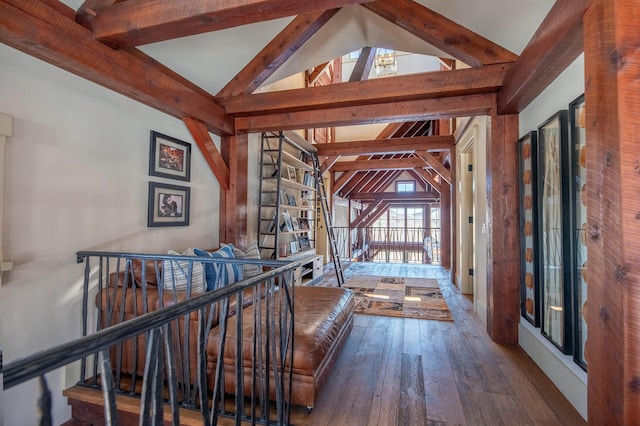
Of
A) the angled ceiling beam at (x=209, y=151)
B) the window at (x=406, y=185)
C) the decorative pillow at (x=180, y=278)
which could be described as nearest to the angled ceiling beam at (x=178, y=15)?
the angled ceiling beam at (x=209, y=151)

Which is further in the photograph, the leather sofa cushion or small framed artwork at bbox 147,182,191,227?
small framed artwork at bbox 147,182,191,227

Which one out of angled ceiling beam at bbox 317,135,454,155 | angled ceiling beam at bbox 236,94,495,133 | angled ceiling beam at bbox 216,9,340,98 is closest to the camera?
angled ceiling beam at bbox 236,94,495,133

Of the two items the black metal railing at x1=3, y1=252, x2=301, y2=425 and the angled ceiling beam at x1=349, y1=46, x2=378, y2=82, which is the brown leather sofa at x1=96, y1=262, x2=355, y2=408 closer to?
the black metal railing at x1=3, y1=252, x2=301, y2=425

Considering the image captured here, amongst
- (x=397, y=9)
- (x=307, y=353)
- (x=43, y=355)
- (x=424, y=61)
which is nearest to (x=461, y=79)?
(x=397, y=9)

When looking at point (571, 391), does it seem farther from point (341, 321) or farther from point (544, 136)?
point (544, 136)

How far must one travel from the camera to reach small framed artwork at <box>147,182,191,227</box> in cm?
245

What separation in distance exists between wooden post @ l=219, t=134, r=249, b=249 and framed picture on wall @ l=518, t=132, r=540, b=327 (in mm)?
2748

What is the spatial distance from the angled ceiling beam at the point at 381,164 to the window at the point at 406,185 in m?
6.97

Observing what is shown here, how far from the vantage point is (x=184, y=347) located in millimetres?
1686

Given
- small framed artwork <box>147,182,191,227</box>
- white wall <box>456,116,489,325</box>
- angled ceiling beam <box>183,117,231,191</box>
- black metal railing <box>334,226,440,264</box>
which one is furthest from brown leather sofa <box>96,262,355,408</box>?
black metal railing <box>334,226,440,264</box>

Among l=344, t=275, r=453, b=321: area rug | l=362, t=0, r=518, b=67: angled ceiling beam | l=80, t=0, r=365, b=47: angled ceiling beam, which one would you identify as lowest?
l=344, t=275, r=453, b=321: area rug

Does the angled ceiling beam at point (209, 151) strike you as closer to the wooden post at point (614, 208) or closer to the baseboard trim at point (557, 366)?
the wooden post at point (614, 208)

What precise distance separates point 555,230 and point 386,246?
6.09m

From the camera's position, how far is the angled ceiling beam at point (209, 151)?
2.82 meters
